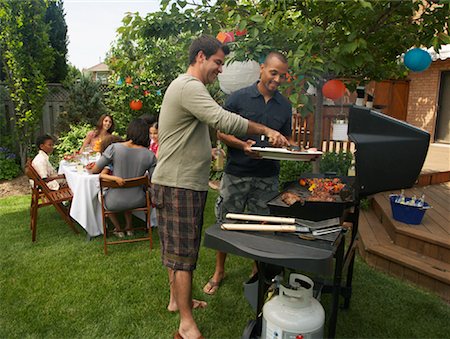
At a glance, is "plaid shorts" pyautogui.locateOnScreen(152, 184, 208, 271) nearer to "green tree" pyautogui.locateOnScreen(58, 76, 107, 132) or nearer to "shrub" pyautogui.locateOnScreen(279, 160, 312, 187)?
"shrub" pyautogui.locateOnScreen(279, 160, 312, 187)

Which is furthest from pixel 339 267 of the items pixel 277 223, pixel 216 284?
pixel 216 284

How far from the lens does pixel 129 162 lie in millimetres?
3990

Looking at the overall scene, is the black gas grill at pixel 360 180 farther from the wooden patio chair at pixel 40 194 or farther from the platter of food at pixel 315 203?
the wooden patio chair at pixel 40 194

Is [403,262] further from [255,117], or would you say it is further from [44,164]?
[44,164]

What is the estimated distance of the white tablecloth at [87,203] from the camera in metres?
4.12

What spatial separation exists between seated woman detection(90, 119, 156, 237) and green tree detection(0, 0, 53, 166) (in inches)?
176

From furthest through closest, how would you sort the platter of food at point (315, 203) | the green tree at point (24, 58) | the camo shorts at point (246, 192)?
the green tree at point (24, 58) < the camo shorts at point (246, 192) < the platter of food at point (315, 203)

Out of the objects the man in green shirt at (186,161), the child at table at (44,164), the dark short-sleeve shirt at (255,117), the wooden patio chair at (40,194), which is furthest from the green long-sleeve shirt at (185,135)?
the child at table at (44,164)

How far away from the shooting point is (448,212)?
4035 mm

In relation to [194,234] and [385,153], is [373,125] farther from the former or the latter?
[194,234]

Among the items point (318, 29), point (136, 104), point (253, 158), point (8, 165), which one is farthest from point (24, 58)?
point (253, 158)

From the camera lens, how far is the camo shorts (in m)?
2.94

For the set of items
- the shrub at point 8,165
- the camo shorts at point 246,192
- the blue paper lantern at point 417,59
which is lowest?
the shrub at point 8,165

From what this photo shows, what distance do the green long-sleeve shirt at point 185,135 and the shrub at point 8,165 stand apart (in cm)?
666
